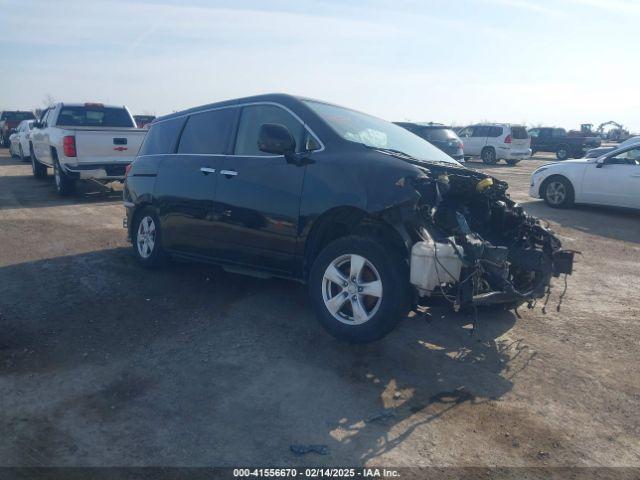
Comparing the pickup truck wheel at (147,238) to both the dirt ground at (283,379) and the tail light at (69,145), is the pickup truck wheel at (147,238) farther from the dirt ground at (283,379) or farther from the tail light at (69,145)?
the tail light at (69,145)

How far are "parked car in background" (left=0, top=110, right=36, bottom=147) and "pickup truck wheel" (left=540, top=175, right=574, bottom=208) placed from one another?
89.9 ft

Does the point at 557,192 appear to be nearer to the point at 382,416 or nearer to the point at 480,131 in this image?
the point at 382,416

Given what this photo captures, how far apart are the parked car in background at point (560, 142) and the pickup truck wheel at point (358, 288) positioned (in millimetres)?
30629

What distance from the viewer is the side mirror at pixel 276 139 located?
464 cm

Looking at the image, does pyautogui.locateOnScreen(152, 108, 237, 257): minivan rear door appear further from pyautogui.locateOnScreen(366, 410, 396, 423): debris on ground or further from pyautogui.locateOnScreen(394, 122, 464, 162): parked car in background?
pyautogui.locateOnScreen(394, 122, 464, 162): parked car in background

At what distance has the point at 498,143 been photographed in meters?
24.9

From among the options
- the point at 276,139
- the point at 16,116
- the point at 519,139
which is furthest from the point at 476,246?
the point at 16,116

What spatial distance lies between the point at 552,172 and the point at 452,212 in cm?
890

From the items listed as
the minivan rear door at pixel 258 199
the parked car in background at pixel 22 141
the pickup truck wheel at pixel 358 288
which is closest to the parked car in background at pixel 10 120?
the parked car in background at pixel 22 141

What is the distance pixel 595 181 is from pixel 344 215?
8816 millimetres

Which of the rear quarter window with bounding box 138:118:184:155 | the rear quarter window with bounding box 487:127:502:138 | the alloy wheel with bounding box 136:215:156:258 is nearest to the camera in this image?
the rear quarter window with bounding box 138:118:184:155

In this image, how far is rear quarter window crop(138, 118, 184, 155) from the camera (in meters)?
6.34

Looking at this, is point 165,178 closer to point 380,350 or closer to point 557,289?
point 380,350

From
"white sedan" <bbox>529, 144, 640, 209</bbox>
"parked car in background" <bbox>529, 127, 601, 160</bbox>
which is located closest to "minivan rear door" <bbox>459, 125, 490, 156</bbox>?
"parked car in background" <bbox>529, 127, 601, 160</bbox>
